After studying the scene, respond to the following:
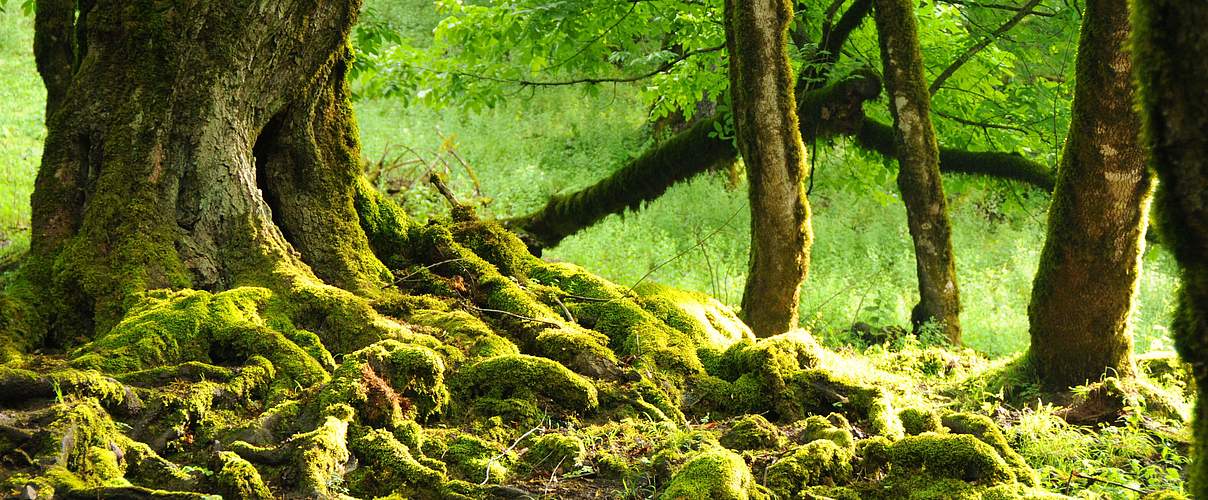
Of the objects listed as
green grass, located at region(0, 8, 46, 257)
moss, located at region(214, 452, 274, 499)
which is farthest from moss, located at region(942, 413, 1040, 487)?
green grass, located at region(0, 8, 46, 257)

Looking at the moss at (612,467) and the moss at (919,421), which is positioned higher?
the moss at (612,467)

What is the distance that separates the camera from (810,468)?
355cm

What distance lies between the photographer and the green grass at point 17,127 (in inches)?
456

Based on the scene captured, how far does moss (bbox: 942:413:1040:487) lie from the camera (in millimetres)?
3686

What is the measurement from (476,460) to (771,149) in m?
3.92

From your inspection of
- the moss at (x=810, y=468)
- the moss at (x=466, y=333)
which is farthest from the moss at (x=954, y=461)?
the moss at (x=466, y=333)

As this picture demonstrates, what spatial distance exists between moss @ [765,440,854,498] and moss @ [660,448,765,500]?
0.41 ft

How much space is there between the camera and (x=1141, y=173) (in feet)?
17.0

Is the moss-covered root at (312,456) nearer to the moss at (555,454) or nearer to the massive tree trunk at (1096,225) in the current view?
the moss at (555,454)

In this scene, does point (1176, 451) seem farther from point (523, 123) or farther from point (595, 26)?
point (523, 123)

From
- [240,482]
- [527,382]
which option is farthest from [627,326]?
[240,482]

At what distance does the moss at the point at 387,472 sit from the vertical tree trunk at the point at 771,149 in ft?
13.1

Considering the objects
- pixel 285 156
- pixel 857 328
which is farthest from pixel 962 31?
pixel 285 156

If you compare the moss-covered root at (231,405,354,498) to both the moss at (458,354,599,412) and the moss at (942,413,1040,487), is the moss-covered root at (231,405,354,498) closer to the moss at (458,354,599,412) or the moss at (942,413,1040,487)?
the moss at (458,354,599,412)
